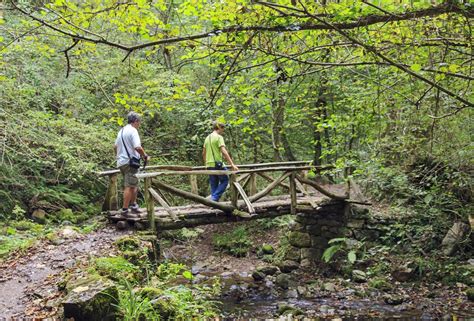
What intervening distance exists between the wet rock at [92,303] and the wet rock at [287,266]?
25.6 feet

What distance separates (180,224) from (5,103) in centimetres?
510

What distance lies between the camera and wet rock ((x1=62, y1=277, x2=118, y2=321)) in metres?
4.01

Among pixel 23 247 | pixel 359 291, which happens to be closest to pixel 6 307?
pixel 23 247

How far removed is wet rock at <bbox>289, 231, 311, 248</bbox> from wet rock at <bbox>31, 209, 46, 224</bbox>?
6.98 m

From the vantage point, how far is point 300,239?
478 inches

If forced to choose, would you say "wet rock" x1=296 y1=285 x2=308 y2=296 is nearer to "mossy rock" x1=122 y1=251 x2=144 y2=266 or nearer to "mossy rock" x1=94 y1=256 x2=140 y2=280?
"mossy rock" x1=122 y1=251 x2=144 y2=266

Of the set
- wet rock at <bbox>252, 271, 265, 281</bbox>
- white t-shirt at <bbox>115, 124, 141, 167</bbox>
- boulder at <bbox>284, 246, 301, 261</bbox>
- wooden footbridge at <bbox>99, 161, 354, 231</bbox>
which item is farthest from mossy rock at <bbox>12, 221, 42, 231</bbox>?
boulder at <bbox>284, 246, 301, 261</bbox>

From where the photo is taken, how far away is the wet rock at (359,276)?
397 inches

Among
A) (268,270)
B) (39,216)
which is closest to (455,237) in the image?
(268,270)

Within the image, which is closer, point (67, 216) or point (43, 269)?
point (43, 269)

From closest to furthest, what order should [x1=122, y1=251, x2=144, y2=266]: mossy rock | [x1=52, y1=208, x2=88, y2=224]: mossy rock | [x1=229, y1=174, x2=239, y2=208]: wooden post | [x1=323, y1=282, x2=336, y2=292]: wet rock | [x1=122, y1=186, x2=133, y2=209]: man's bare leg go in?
1. [x1=122, y1=251, x2=144, y2=266]: mossy rock
2. [x1=122, y1=186, x2=133, y2=209]: man's bare leg
3. [x1=229, y1=174, x2=239, y2=208]: wooden post
4. [x1=323, y1=282, x2=336, y2=292]: wet rock
5. [x1=52, y1=208, x2=88, y2=224]: mossy rock

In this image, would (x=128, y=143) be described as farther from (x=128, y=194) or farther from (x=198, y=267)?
(x=198, y=267)

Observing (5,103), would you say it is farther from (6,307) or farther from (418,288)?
(418,288)

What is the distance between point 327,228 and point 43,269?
7944mm
